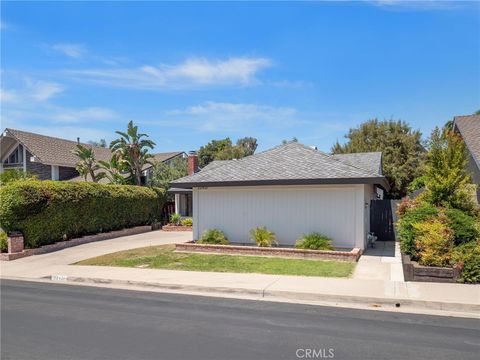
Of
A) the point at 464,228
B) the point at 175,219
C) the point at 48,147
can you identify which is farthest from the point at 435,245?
the point at 48,147

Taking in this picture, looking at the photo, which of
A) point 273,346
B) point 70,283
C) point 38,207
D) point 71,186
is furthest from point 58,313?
point 71,186

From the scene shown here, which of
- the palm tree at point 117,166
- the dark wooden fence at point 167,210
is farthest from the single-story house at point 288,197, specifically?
the palm tree at point 117,166

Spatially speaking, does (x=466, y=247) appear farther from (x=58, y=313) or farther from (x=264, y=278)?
(x=58, y=313)

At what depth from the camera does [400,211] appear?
15.3 m

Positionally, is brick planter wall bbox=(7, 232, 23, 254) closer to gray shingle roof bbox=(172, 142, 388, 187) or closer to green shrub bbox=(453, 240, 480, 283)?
gray shingle roof bbox=(172, 142, 388, 187)

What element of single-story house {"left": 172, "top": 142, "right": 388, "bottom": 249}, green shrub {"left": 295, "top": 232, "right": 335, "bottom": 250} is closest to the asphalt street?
green shrub {"left": 295, "top": 232, "right": 335, "bottom": 250}

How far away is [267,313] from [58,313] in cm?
401

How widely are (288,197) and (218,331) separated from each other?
964cm

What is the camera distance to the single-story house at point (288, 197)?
1473 centimetres

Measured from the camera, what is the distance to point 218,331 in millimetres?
6477

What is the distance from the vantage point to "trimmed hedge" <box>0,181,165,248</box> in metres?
16.0

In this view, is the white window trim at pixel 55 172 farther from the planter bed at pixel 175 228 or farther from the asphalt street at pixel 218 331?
the asphalt street at pixel 218 331

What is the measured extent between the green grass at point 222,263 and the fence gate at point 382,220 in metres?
7.82

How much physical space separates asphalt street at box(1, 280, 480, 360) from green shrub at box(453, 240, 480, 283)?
109 inches
